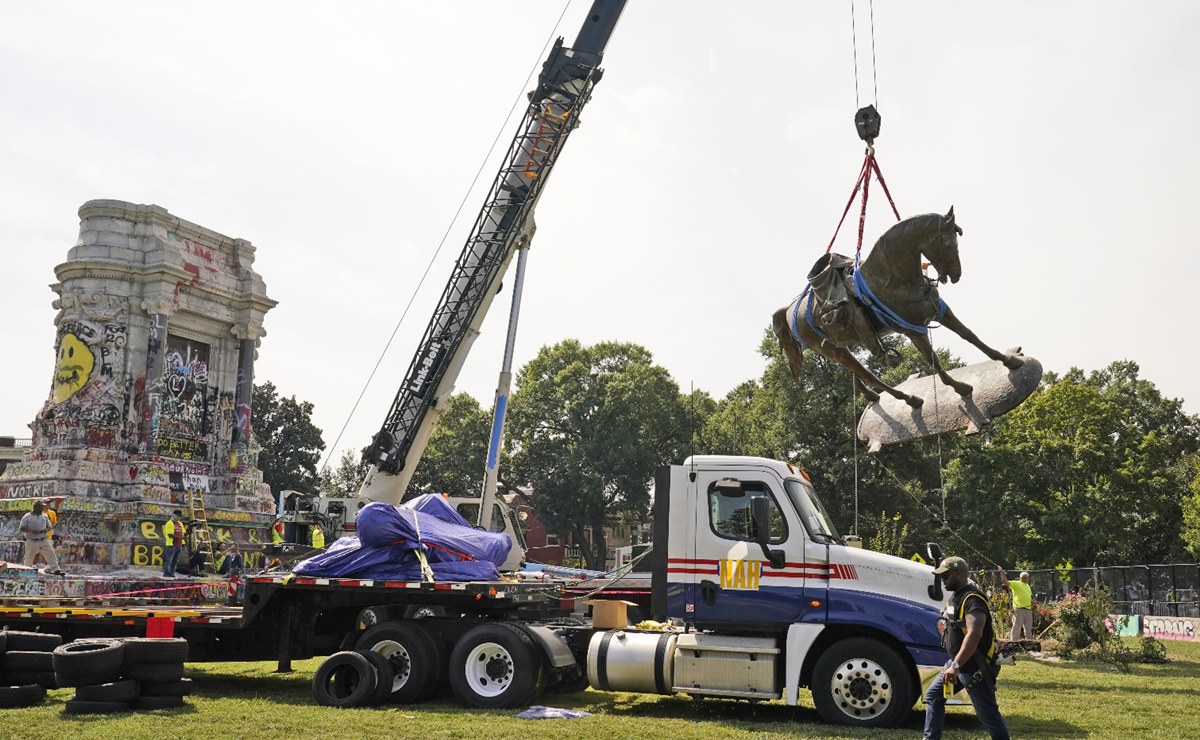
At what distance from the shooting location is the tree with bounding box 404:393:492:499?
66625 mm

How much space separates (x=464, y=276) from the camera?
21.6m

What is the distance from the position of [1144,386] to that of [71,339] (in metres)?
57.2

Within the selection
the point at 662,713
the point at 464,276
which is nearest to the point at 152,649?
the point at 662,713

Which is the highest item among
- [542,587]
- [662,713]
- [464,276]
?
[464,276]

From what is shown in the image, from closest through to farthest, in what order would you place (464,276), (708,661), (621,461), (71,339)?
(708,661), (464,276), (71,339), (621,461)

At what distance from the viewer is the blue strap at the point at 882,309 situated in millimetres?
11891

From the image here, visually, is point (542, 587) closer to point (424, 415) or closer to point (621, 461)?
point (424, 415)

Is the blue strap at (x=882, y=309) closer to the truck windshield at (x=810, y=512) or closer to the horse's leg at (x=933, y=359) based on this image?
the horse's leg at (x=933, y=359)

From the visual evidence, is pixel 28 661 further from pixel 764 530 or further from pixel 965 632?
pixel 965 632

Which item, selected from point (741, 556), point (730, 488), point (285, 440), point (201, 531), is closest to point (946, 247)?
point (730, 488)

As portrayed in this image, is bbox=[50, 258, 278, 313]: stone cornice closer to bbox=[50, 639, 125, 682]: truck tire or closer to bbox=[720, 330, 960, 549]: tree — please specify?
bbox=[50, 639, 125, 682]: truck tire

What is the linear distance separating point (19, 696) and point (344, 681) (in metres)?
3.44

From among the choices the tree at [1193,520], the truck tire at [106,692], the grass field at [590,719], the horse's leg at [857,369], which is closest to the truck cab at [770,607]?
the grass field at [590,719]

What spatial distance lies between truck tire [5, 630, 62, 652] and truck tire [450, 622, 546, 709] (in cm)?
474
